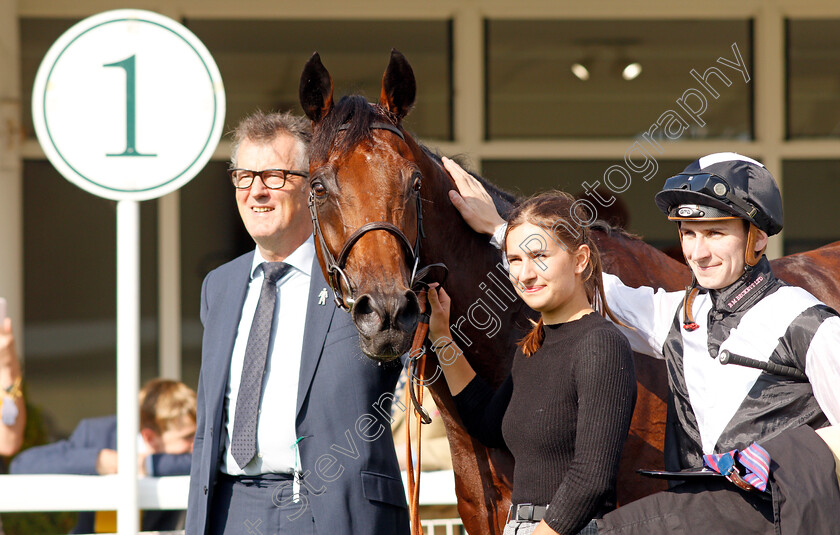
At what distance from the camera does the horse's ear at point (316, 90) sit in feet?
7.43

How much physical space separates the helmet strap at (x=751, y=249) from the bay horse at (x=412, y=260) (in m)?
0.62

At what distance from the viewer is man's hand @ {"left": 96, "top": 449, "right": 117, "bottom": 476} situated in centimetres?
397

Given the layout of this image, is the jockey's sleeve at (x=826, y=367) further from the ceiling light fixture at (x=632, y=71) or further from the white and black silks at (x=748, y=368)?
the ceiling light fixture at (x=632, y=71)

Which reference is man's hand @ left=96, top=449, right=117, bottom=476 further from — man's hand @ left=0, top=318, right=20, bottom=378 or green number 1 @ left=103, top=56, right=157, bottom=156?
green number 1 @ left=103, top=56, right=157, bottom=156

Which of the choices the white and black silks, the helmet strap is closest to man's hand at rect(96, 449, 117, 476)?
the white and black silks

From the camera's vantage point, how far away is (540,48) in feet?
20.2

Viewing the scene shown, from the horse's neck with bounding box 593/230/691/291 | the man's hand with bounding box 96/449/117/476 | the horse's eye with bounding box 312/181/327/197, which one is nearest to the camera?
the horse's eye with bounding box 312/181/327/197

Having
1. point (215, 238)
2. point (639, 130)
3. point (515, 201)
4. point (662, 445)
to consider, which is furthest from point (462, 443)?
point (639, 130)

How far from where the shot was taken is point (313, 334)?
2432 millimetres

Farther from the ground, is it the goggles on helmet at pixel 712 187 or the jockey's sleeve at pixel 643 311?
the goggles on helmet at pixel 712 187

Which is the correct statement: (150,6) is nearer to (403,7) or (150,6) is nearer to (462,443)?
(403,7)

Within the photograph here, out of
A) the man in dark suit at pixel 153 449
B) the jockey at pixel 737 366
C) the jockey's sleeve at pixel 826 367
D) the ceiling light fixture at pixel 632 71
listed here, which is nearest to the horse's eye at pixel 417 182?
the jockey at pixel 737 366

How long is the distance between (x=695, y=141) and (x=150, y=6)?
385 centimetres

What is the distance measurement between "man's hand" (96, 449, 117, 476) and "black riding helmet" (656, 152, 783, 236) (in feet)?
9.74
